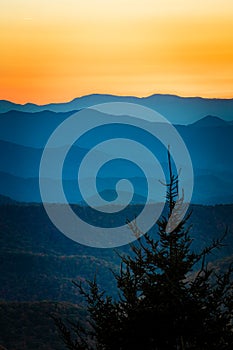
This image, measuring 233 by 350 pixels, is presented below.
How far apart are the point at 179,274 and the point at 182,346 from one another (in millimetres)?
1349

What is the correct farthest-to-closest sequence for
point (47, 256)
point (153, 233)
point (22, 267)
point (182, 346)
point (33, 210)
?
point (33, 210) → point (153, 233) → point (47, 256) → point (22, 267) → point (182, 346)

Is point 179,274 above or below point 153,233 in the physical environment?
below

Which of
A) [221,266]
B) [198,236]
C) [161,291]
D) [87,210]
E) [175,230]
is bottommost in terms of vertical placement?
[161,291]

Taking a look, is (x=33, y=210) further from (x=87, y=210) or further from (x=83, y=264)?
(x=83, y=264)

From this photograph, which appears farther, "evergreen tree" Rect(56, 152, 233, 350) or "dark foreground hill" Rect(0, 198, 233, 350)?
"dark foreground hill" Rect(0, 198, 233, 350)

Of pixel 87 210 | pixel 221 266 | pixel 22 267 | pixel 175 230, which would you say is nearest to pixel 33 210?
pixel 87 210

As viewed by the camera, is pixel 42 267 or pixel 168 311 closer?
pixel 168 311

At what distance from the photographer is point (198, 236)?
427 ft

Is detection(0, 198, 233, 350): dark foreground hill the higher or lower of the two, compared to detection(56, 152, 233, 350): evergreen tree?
higher

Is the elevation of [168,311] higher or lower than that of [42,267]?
lower

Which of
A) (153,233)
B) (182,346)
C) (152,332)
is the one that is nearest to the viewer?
(182,346)

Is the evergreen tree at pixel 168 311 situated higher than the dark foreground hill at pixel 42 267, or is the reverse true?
the dark foreground hill at pixel 42 267

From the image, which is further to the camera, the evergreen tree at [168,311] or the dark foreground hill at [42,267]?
the dark foreground hill at [42,267]

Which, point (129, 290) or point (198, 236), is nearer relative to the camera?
point (129, 290)
